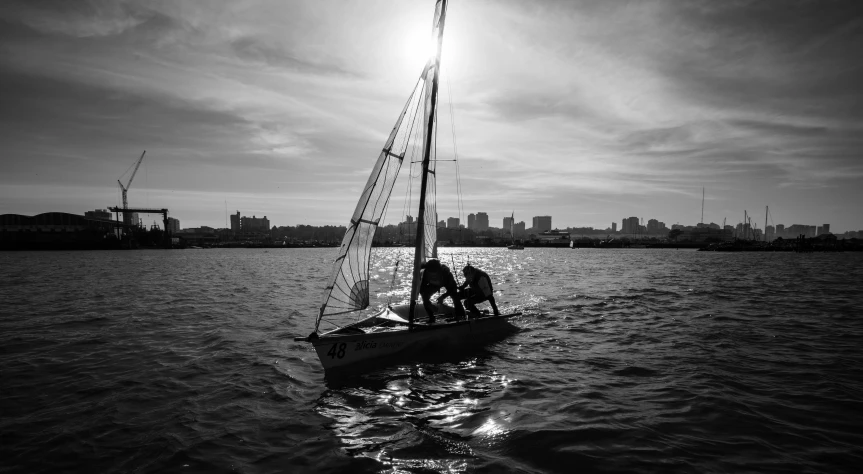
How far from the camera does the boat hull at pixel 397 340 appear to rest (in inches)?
424

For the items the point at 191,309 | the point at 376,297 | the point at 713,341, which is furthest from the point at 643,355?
the point at 191,309

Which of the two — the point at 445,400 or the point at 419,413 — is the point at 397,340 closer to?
the point at 445,400

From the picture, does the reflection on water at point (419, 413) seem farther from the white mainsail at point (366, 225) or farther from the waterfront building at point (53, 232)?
the waterfront building at point (53, 232)

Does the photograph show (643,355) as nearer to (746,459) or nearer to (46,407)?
(746,459)

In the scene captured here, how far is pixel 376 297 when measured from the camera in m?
28.0

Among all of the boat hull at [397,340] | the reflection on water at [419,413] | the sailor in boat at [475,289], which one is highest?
the sailor in boat at [475,289]

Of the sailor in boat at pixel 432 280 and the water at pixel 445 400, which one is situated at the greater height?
the sailor in boat at pixel 432 280

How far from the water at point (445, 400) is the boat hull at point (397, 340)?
0.57m

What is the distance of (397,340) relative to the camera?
39.8ft

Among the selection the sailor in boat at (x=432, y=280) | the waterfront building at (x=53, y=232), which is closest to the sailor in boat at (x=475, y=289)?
the sailor in boat at (x=432, y=280)

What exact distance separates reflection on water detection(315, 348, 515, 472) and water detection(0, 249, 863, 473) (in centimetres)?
5

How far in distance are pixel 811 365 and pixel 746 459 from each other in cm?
757

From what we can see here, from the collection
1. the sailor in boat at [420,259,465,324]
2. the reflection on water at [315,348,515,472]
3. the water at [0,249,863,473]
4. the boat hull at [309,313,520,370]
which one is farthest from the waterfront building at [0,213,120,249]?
the reflection on water at [315,348,515,472]

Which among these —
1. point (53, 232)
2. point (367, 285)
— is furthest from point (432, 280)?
point (53, 232)
